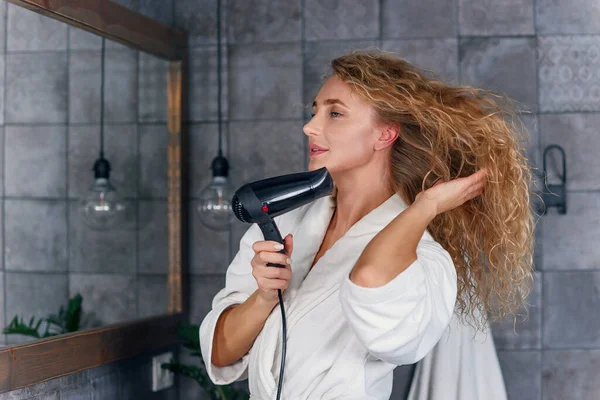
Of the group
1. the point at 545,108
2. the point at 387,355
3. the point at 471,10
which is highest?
the point at 471,10

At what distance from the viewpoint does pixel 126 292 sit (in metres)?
2.08

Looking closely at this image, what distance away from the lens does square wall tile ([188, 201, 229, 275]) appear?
2357 millimetres

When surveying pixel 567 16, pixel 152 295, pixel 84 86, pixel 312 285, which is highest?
pixel 567 16

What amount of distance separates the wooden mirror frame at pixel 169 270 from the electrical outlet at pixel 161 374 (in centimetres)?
4

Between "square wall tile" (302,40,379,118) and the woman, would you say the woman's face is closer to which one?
the woman

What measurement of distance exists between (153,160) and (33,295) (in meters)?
0.69

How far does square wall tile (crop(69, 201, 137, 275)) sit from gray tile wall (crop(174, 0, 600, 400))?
0.30 meters

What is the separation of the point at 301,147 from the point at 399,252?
1.15 metres

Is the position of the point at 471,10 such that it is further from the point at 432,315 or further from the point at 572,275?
the point at 432,315

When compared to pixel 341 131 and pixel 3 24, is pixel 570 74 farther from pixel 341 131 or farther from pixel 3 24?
pixel 3 24

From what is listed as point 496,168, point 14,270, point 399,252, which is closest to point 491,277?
point 496,168

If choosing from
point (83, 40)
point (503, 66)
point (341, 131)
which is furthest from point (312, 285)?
point (503, 66)

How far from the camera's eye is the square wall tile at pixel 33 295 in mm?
1580

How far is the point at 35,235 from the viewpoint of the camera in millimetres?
1687
